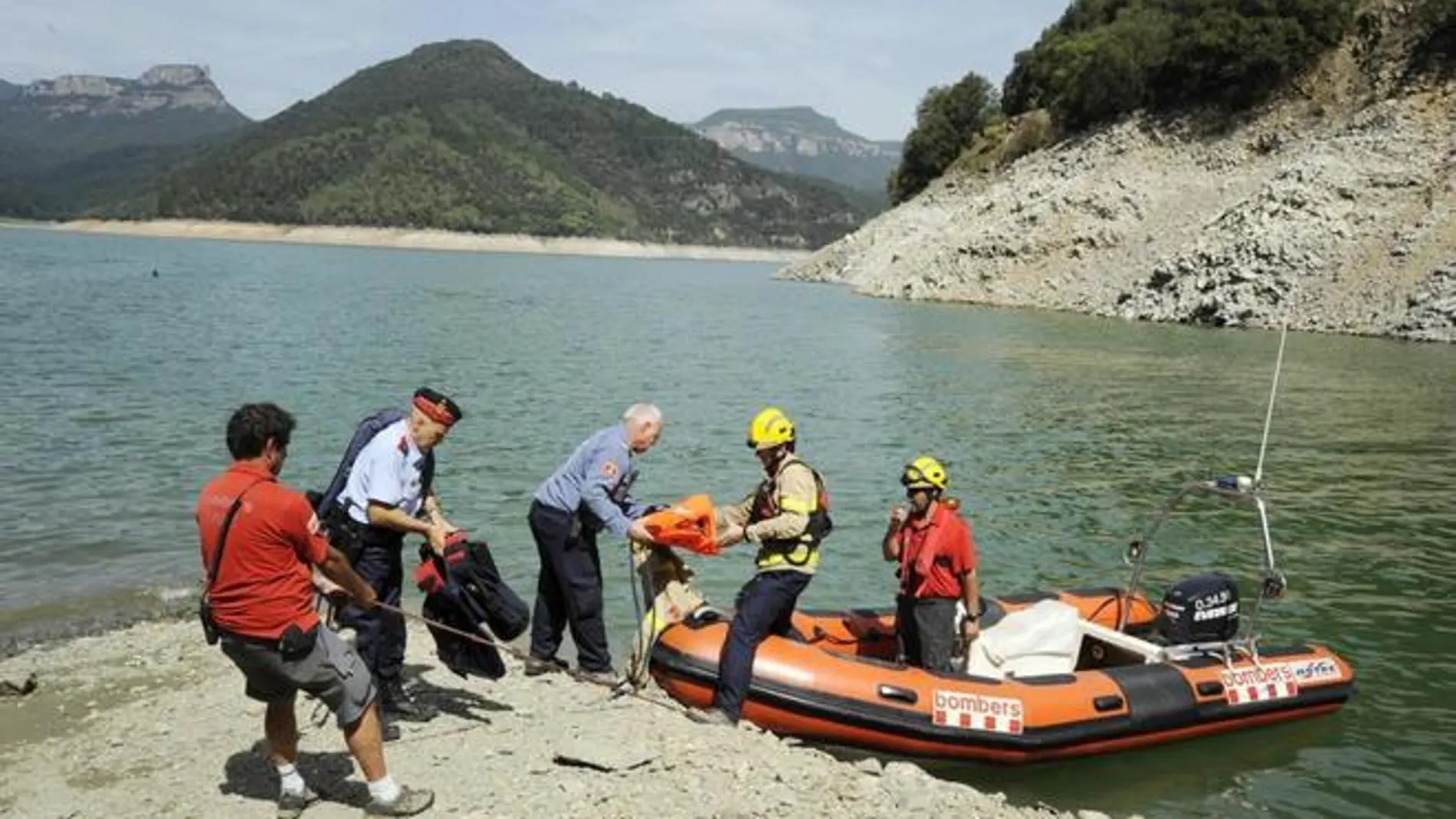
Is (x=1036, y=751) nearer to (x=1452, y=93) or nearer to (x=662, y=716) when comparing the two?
(x=662, y=716)

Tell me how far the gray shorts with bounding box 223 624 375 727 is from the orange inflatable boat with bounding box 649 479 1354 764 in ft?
9.37

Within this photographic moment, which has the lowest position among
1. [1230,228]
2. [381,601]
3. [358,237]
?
[381,601]

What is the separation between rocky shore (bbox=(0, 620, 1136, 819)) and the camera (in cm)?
623

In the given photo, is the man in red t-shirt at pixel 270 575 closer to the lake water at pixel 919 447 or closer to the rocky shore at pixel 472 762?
the rocky shore at pixel 472 762

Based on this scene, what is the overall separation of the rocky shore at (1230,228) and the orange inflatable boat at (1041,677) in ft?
100

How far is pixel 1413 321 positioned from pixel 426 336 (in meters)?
32.5

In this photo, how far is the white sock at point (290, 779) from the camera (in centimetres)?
606

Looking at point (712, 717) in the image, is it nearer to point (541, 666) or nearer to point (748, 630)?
point (748, 630)

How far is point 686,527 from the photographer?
7906 millimetres

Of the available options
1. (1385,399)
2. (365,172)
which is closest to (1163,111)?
(1385,399)

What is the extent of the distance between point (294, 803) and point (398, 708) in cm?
141

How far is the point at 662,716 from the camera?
25.1 ft

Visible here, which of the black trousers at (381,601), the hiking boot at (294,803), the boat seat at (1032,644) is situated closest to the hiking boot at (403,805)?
the hiking boot at (294,803)

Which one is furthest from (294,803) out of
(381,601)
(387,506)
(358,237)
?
(358,237)
